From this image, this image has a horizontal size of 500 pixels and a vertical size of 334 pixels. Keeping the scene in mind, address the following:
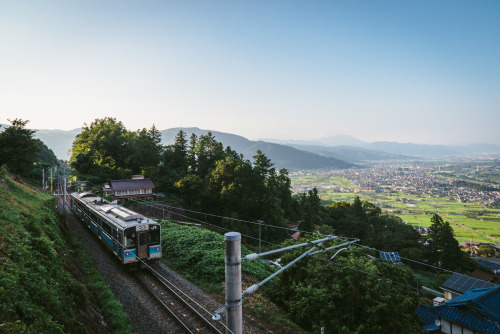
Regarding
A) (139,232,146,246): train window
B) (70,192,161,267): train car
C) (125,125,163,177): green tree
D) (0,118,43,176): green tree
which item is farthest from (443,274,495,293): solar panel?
(125,125,163,177): green tree

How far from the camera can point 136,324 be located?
9133mm

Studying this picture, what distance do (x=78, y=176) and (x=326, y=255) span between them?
34.6 m

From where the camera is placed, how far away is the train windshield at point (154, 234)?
13.1 metres

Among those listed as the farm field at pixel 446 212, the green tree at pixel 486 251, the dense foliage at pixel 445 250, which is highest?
the dense foliage at pixel 445 250

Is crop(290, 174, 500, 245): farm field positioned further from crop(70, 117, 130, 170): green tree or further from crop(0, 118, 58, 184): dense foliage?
crop(0, 118, 58, 184): dense foliage

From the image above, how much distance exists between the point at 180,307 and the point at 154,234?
428cm

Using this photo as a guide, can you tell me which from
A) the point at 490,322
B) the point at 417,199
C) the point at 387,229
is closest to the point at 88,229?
the point at 490,322

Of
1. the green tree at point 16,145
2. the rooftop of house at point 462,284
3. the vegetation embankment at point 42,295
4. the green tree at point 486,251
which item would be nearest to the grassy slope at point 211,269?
the vegetation embankment at point 42,295

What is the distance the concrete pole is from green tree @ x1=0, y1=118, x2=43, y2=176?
23251 millimetres

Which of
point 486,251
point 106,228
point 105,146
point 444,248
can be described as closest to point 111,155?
point 105,146

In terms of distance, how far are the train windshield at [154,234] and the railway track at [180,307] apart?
5.19 ft

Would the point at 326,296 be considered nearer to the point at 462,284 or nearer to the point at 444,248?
the point at 462,284

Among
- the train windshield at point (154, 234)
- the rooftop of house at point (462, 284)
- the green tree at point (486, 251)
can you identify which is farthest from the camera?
the green tree at point (486, 251)

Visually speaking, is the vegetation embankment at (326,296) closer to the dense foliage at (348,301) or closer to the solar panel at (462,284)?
the dense foliage at (348,301)
